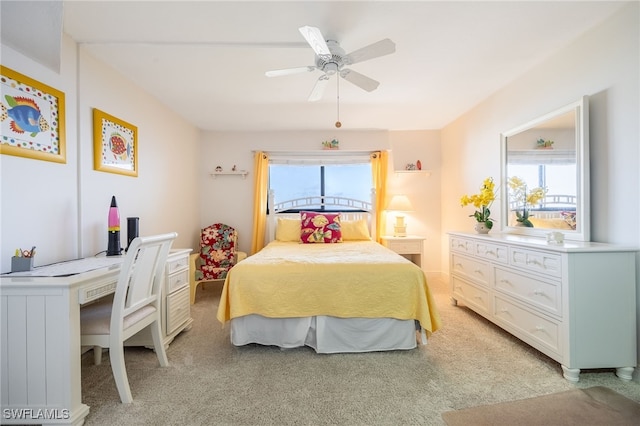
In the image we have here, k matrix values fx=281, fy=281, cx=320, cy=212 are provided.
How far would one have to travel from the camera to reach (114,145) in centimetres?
247

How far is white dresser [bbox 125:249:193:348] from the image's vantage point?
2180 millimetres

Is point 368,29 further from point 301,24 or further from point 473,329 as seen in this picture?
point 473,329

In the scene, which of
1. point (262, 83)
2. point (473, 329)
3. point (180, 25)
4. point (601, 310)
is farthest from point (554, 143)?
A: point (180, 25)

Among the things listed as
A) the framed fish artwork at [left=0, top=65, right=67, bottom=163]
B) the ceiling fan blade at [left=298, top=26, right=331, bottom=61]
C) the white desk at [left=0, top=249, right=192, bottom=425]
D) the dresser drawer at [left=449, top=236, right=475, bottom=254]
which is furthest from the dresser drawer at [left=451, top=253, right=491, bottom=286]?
the framed fish artwork at [left=0, top=65, right=67, bottom=163]

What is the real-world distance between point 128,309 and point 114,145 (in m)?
1.57

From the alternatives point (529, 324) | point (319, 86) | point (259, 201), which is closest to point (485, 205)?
point (529, 324)

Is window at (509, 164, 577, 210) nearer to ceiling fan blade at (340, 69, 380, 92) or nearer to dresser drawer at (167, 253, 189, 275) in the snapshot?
ceiling fan blade at (340, 69, 380, 92)

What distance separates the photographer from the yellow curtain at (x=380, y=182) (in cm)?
432

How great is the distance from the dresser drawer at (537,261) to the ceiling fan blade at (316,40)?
6.64 feet

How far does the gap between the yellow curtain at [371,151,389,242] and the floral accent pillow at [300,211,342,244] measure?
82cm

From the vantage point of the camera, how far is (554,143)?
235 centimetres

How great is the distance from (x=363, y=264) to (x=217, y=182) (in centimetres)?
305

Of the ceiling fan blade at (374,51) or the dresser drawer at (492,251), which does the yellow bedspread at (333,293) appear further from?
the ceiling fan blade at (374,51)

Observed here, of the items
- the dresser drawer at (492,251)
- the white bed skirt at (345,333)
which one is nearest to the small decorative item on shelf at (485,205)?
the dresser drawer at (492,251)
